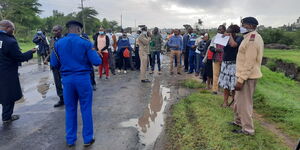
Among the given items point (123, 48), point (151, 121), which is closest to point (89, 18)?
point (123, 48)

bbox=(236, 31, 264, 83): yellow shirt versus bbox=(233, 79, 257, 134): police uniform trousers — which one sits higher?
bbox=(236, 31, 264, 83): yellow shirt

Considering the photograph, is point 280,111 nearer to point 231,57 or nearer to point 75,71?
point 231,57

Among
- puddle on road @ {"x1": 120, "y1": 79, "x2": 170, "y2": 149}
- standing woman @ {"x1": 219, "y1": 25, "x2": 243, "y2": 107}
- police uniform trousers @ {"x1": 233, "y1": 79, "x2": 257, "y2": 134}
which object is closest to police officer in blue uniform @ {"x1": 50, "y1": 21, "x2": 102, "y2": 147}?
puddle on road @ {"x1": 120, "y1": 79, "x2": 170, "y2": 149}

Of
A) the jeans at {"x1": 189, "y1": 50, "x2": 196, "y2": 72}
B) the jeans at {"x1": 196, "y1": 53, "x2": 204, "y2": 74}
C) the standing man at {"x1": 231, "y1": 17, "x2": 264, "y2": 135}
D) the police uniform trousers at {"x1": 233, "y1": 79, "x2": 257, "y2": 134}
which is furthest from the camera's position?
the jeans at {"x1": 189, "y1": 50, "x2": 196, "y2": 72}

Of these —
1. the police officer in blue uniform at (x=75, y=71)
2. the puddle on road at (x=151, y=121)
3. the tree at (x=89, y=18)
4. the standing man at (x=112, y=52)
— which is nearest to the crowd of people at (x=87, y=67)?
the police officer in blue uniform at (x=75, y=71)

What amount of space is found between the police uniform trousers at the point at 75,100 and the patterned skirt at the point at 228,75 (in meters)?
2.92

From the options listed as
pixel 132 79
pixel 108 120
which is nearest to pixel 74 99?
pixel 108 120

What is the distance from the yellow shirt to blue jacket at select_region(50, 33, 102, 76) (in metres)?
2.36

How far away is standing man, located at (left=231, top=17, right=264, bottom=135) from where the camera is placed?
382cm

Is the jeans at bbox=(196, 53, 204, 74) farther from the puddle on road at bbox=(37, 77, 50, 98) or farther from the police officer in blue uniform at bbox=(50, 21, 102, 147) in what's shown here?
the police officer in blue uniform at bbox=(50, 21, 102, 147)

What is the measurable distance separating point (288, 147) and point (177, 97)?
3.27 m

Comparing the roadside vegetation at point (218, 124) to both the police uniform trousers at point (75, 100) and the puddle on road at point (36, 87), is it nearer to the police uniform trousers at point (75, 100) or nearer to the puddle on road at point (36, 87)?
the police uniform trousers at point (75, 100)

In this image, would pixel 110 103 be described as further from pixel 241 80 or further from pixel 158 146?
pixel 241 80

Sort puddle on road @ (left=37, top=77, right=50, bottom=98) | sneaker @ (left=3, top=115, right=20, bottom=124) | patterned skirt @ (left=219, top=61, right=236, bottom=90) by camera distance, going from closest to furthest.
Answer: patterned skirt @ (left=219, top=61, right=236, bottom=90) → sneaker @ (left=3, top=115, right=20, bottom=124) → puddle on road @ (left=37, top=77, right=50, bottom=98)
